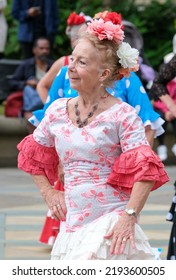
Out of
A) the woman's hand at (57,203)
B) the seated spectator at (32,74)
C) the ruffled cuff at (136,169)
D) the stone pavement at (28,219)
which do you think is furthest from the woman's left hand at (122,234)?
the seated spectator at (32,74)

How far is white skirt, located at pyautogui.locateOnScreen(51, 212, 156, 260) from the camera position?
17.9 ft

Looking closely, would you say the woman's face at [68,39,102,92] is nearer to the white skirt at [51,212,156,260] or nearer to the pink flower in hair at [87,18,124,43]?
the pink flower in hair at [87,18,124,43]

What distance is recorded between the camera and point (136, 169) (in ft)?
18.0

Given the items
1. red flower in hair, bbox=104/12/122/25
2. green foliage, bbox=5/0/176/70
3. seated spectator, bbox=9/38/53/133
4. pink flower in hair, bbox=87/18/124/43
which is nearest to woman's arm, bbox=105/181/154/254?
pink flower in hair, bbox=87/18/124/43

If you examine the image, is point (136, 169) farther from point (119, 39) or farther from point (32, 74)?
point (32, 74)

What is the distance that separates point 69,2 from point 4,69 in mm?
2838

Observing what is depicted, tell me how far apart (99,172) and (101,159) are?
0.07m

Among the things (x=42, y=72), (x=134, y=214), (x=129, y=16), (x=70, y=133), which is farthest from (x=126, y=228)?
(x=129, y=16)

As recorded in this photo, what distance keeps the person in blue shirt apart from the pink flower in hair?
158 cm

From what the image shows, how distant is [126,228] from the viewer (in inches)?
214

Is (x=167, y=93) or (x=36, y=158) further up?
(x=167, y=93)

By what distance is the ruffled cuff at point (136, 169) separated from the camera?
545 centimetres

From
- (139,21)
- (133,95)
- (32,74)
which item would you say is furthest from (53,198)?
(139,21)

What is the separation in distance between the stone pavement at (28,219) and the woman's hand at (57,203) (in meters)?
3.19
